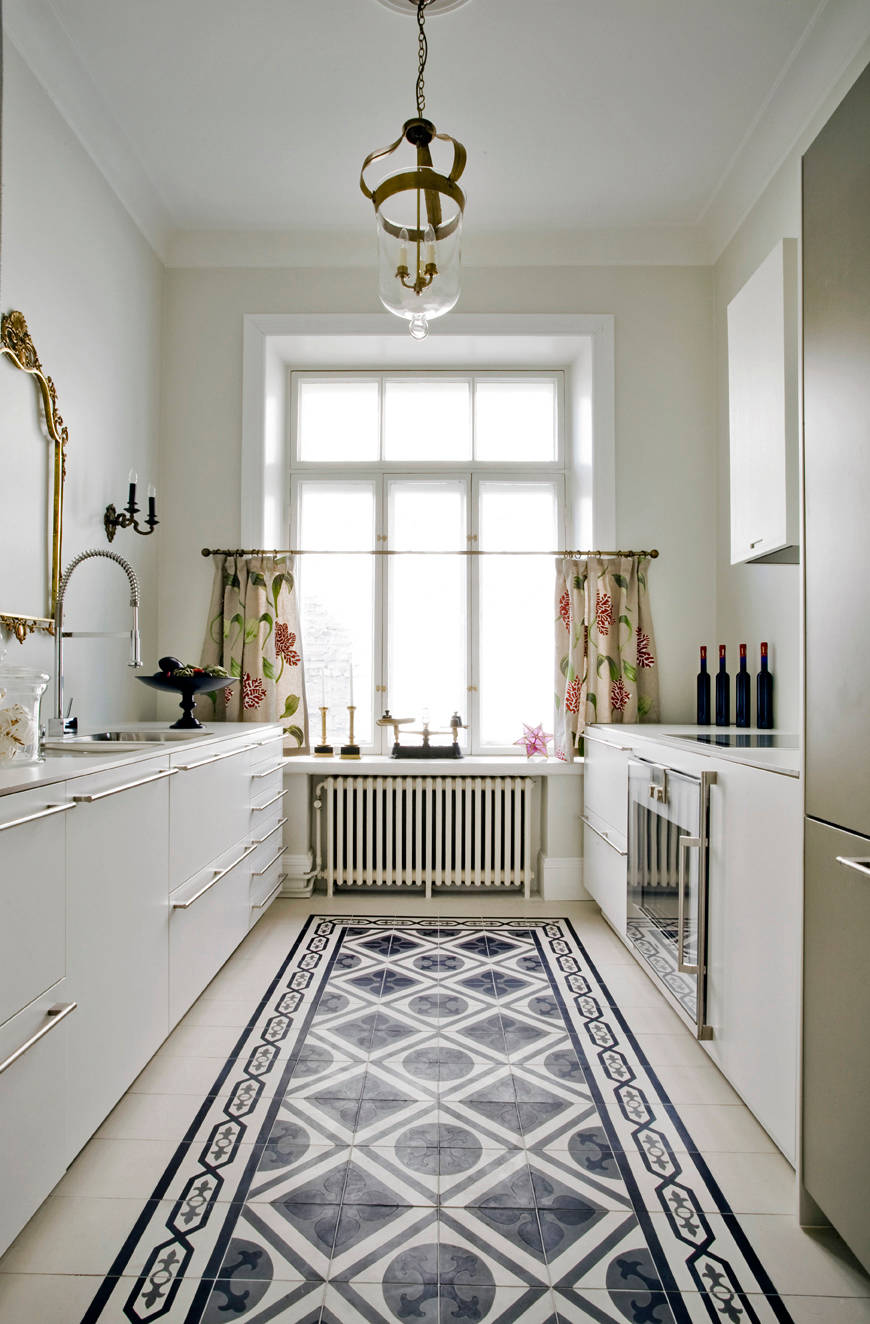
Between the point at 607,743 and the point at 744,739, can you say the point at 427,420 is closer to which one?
the point at 607,743

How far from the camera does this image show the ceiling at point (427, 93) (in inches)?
99.9

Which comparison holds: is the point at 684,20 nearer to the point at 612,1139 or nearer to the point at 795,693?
the point at 795,693

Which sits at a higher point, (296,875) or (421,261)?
(421,261)

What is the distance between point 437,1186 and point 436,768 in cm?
215

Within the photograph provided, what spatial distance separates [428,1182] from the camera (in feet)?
5.58

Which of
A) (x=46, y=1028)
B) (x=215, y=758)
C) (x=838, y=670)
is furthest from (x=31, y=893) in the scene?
(x=838, y=670)

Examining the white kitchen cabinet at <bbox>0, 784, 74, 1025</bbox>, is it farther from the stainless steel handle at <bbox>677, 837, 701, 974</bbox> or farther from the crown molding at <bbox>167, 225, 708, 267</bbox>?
the crown molding at <bbox>167, 225, 708, 267</bbox>

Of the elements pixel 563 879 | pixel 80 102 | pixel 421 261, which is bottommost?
pixel 563 879

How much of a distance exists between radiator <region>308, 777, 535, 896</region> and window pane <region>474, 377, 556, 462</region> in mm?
1712

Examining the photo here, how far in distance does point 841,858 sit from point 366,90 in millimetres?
2964

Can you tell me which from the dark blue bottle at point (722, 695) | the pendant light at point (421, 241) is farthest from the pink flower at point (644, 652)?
the pendant light at point (421, 241)

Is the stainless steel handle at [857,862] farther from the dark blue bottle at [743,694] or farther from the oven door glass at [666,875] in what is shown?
the dark blue bottle at [743,694]

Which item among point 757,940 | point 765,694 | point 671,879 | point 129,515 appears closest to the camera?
point 757,940

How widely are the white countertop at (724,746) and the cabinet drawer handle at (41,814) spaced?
149cm
